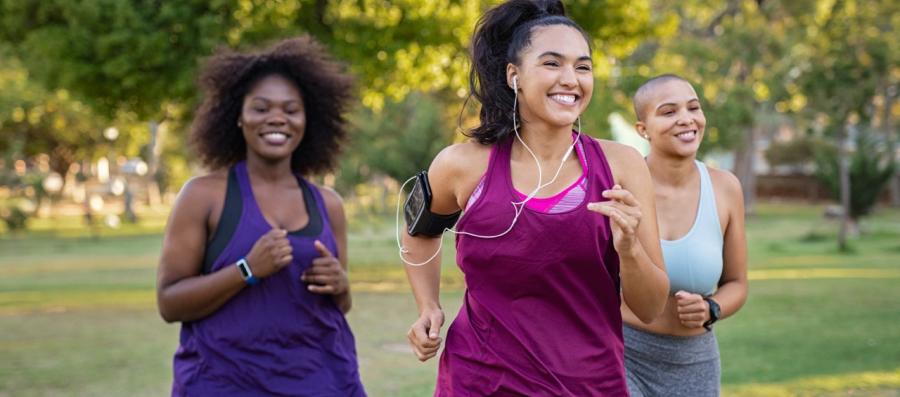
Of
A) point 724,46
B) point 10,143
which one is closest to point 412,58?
point 724,46

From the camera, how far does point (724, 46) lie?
32.8 meters

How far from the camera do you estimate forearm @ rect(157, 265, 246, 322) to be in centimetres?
408

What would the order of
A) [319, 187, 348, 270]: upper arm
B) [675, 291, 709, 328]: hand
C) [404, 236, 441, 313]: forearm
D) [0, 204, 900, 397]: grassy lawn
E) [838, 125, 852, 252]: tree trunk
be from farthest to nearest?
[838, 125, 852, 252]: tree trunk
[0, 204, 900, 397]: grassy lawn
[319, 187, 348, 270]: upper arm
[675, 291, 709, 328]: hand
[404, 236, 441, 313]: forearm

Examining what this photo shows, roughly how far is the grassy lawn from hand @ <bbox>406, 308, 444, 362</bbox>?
5.52 m

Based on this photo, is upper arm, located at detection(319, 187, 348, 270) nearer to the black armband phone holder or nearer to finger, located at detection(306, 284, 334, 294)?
finger, located at detection(306, 284, 334, 294)

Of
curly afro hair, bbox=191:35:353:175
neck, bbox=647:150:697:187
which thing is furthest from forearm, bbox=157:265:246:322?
neck, bbox=647:150:697:187

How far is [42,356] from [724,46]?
25590 millimetres

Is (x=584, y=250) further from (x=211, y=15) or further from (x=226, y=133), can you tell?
(x=211, y=15)

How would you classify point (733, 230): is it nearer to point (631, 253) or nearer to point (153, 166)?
point (631, 253)

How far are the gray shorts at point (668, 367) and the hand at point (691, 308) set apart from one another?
154 millimetres

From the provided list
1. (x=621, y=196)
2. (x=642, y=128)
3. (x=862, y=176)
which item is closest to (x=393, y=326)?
(x=642, y=128)

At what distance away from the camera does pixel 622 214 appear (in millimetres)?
2785

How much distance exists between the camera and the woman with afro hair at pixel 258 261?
4.07m

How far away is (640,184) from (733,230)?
128 cm
